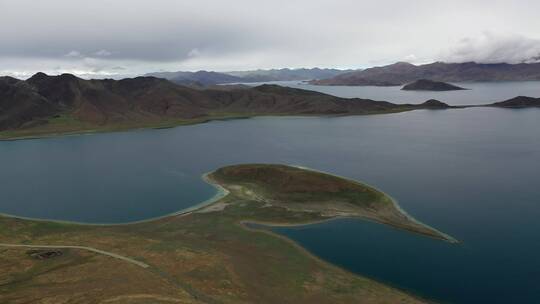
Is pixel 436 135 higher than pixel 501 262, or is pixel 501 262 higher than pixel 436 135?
pixel 436 135

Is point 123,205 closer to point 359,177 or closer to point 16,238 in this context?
point 16,238

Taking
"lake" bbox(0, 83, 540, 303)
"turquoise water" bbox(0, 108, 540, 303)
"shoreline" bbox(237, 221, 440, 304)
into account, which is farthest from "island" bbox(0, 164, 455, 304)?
"turquoise water" bbox(0, 108, 540, 303)

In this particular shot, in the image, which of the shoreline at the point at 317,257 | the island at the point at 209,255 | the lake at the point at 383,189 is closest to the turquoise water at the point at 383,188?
the lake at the point at 383,189

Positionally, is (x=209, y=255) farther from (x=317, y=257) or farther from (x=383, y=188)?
(x=383, y=188)

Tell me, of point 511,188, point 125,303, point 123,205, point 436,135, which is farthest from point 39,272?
point 436,135

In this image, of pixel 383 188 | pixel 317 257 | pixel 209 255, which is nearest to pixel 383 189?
pixel 383 188

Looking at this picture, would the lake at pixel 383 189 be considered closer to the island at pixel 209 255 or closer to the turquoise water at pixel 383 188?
the turquoise water at pixel 383 188
